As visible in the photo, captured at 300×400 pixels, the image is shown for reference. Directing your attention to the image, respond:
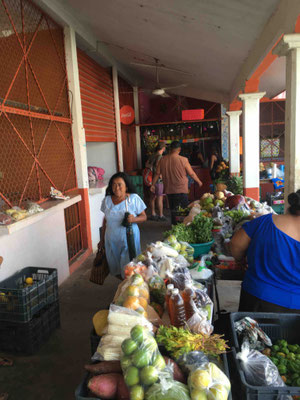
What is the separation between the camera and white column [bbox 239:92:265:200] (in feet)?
19.0

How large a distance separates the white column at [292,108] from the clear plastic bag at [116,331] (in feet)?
7.90

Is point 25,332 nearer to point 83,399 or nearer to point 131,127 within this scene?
point 83,399

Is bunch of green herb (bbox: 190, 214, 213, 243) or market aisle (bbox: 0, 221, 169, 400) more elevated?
bunch of green herb (bbox: 190, 214, 213, 243)

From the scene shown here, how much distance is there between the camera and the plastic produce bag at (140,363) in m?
1.23

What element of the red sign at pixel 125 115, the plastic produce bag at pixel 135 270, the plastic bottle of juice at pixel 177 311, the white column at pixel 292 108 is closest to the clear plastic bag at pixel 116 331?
the plastic bottle of juice at pixel 177 311

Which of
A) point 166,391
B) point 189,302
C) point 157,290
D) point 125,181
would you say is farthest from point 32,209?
point 166,391

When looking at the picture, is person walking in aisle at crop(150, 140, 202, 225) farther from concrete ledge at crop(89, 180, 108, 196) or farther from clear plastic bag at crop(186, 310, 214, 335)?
clear plastic bag at crop(186, 310, 214, 335)

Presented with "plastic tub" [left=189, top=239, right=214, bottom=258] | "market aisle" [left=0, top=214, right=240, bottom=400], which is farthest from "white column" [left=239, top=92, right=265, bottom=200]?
"plastic tub" [left=189, top=239, right=214, bottom=258]

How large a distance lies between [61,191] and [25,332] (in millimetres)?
2591

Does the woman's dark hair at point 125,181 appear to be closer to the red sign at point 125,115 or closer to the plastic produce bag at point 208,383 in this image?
the plastic produce bag at point 208,383

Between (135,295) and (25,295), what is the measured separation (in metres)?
1.70

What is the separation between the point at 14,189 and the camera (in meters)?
4.30

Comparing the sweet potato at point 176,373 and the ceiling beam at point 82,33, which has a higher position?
the ceiling beam at point 82,33

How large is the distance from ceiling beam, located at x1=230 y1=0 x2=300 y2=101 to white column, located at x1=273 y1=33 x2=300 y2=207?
125mm
